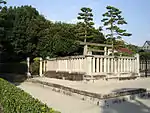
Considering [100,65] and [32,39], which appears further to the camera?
[32,39]

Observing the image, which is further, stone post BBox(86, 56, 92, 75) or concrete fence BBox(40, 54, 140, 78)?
concrete fence BBox(40, 54, 140, 78)

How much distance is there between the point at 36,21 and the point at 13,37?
297cm

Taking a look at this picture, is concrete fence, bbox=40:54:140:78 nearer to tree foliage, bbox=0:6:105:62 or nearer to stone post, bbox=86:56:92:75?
stone post, bbox=86:56:92:75

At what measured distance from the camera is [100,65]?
32.3 ft

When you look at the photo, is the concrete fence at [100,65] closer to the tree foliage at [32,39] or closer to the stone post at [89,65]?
the stone post at [89,65]

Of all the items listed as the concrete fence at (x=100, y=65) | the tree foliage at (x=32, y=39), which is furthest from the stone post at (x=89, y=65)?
the tree foliage at (x=32, y=39)

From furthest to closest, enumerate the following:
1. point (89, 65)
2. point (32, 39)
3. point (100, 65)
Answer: point (32, 39) < point (100, 65) < point (89, 65)

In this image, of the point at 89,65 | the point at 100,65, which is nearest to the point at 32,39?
the point at 100,65

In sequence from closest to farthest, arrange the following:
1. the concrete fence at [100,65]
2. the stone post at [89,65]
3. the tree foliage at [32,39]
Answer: the stone post at [89,65] → the concrete fence at [100,65] → the tree foliage at [32,39]

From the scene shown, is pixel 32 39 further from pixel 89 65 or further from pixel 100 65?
pixel 89 65

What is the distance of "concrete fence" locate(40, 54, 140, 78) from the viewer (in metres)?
9.59

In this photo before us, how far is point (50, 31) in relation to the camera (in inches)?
715

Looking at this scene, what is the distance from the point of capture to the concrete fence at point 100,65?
9.59 meters

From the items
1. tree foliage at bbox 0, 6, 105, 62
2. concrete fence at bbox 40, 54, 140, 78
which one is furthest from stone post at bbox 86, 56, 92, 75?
tree foliage at bbox 0, 6, 105, 62
